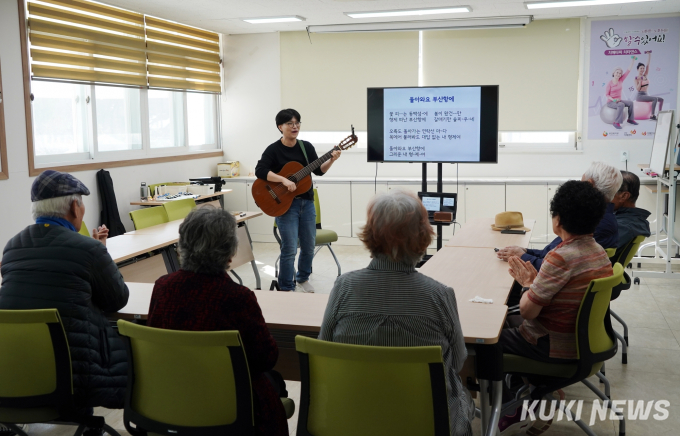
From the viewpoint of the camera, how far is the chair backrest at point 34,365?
2199 mm

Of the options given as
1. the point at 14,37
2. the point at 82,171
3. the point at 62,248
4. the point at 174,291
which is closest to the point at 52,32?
the point at 14,37

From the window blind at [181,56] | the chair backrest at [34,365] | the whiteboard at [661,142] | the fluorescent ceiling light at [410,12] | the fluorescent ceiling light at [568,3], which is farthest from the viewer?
the window blind at [181,56]

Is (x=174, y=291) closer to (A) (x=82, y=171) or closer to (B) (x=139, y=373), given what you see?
(B) (x=139, y=373)

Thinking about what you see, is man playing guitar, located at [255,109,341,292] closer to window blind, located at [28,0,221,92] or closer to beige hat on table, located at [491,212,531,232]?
beige hat on table, located at [491,212,531,232]

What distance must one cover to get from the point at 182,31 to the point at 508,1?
3831 millimetres

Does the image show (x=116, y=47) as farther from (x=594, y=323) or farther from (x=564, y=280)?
(x=594, y=323)

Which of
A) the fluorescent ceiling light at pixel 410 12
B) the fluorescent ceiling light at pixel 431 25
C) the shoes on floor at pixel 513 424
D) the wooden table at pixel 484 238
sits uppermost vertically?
the fluorescent ceiling light at pixel 410 12

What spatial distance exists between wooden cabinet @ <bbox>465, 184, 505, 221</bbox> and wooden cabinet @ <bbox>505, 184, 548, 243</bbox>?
0.08m

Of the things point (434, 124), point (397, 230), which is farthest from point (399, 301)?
point (434, 124)

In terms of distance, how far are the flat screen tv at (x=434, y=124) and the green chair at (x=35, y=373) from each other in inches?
153

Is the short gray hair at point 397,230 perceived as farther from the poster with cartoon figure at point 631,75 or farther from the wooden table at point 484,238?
the poster with cartoon figure at point 631,75

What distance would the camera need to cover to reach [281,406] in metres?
2.15

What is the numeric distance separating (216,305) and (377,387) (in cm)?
60

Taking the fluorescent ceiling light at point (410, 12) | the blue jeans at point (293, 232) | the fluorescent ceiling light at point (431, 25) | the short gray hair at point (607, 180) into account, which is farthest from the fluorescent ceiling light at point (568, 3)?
the short gray hair at point (607, 180)
